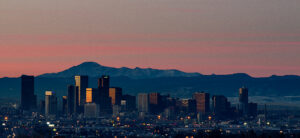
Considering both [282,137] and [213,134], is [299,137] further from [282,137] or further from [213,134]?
[213,134]

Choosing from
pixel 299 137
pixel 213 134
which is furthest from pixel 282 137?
pixel 213 134
